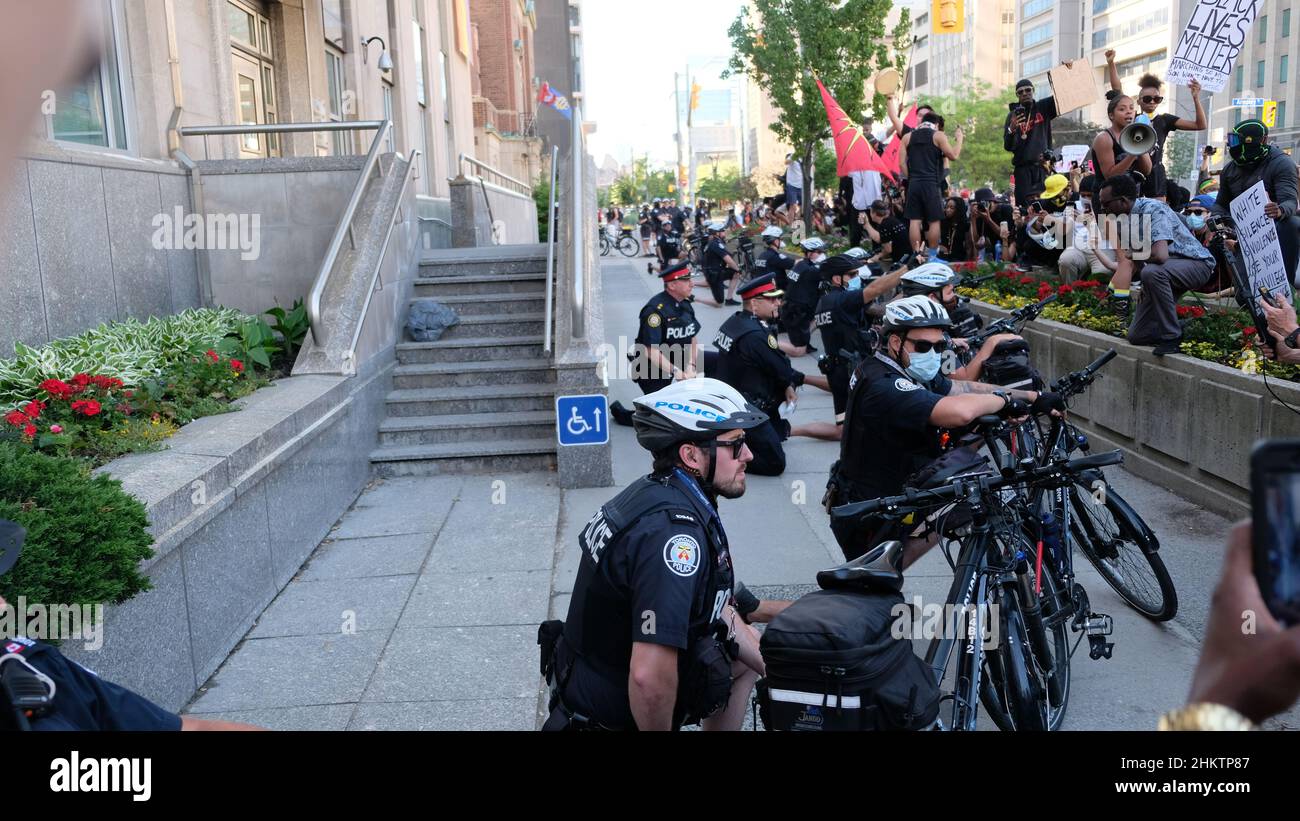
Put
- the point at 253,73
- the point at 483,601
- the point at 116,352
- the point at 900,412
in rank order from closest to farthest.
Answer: the point at 900,412 → the point at 483,601 → the point at 116,352 → the point at 253,73

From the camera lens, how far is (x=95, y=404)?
606 cm

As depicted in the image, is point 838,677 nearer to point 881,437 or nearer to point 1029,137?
point 881,437

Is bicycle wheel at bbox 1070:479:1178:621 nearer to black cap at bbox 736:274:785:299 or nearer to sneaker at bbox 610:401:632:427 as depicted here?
black cap at bbox 736:274:785:299

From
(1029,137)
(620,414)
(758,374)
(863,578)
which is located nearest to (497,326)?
(620,414)

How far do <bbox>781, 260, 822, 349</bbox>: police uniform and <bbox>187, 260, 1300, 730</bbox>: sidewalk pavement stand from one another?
5.70m

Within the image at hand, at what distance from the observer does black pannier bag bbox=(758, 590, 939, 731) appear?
2.93m

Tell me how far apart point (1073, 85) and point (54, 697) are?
14187 millimetres

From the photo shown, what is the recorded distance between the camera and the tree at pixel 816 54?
26.4 m

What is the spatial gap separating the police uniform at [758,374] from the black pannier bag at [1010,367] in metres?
2.54

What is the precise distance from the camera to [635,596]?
3.26m

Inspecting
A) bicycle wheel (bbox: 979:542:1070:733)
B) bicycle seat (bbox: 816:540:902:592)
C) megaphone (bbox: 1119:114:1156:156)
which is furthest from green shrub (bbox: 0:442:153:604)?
megaphone (bbox: 1119:114:1156:156)

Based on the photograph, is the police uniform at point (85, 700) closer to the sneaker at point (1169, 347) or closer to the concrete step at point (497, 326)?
the sneaker at point (1169, 347)
